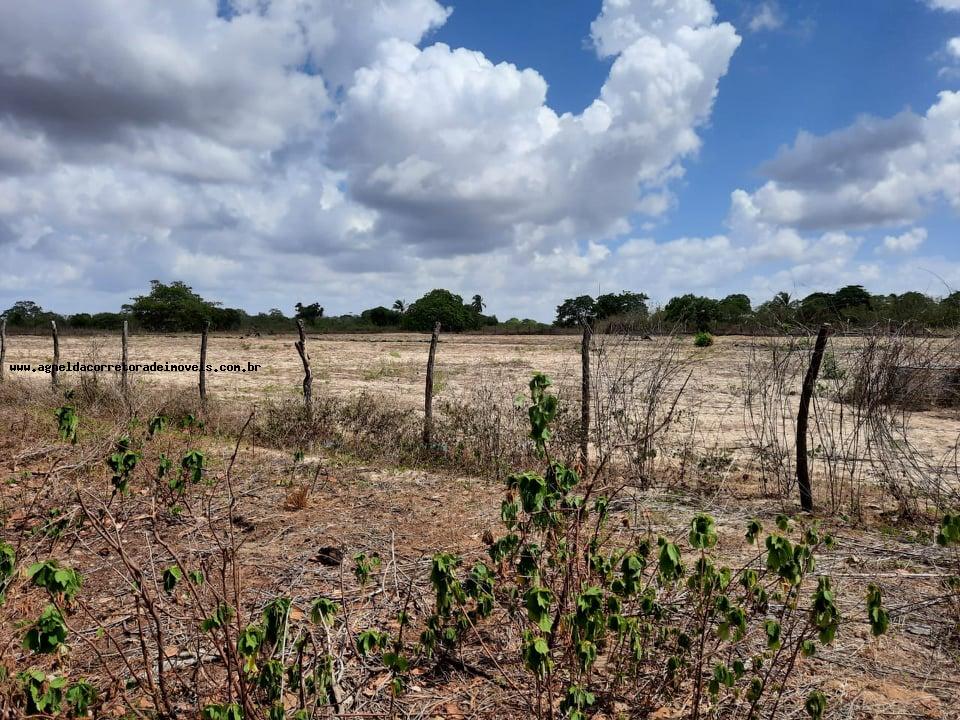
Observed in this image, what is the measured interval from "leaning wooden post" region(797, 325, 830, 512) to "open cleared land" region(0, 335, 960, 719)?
0.61ft

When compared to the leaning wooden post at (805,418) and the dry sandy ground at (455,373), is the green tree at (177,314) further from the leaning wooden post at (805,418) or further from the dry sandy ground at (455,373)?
the leaning wooden post at (805,418)

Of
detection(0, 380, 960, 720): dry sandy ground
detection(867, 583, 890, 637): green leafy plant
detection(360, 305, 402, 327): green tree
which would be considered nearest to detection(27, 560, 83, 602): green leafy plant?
detection(0, 380, 960, 720): dry sandy ground

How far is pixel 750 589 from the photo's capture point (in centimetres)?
313

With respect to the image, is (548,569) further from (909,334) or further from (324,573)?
(909,334)

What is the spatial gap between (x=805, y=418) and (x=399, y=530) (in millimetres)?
4678

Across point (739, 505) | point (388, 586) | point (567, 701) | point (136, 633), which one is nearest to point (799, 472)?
point (739, 505)

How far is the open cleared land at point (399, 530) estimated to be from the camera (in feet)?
10.6

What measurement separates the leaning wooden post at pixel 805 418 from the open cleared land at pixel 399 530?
0.19 meters

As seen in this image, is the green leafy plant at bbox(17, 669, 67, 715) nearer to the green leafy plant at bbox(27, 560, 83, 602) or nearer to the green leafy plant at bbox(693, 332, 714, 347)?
the green leafy plant at bbox(27, 560, 83, 602)

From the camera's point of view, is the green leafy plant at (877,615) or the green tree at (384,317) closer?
the green leafy plant at (877,615)

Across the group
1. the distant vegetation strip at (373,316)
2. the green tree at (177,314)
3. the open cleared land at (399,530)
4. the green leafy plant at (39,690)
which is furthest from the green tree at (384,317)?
the green leafy plant at (39,690)

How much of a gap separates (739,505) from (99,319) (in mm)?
76111

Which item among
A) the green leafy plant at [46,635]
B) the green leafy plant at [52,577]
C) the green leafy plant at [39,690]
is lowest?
the green leafy plant at [39,690]

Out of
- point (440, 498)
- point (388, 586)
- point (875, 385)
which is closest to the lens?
point (388, 586)
